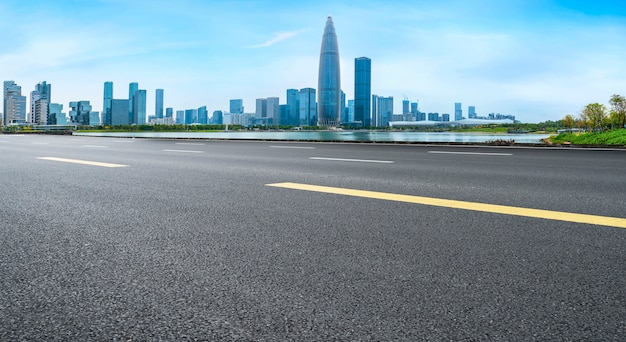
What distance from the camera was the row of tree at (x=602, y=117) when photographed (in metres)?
106

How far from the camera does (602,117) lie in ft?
372

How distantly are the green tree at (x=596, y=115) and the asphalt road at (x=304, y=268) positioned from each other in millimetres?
123266

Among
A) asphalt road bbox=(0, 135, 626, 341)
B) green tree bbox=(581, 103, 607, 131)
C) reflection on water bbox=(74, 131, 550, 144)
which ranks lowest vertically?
asphalt road bbox=(0, 135, 626, 341)

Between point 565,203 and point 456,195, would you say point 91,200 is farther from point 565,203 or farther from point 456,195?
point 565,203

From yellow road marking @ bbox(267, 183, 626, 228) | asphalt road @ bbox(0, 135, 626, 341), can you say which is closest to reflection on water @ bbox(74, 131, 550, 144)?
yellow road marking @ bbox(267, 183, 626, 228)

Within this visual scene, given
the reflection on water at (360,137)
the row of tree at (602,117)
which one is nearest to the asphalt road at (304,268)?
the reflection on water at (360,137)

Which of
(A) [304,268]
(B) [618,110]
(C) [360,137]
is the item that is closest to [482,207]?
(A) [304,268]

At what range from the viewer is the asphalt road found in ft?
6.41

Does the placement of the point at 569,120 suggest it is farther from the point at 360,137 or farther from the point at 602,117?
the point at 360,137

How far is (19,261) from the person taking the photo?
2.85 m

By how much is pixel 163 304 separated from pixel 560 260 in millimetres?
2101

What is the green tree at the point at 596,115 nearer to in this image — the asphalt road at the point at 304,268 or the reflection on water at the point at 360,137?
the reflection on water at the point at 360,137

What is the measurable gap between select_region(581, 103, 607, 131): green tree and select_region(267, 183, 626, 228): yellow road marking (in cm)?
12354

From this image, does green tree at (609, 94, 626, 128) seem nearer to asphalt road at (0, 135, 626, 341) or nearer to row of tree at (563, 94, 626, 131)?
row of tree at (563, 94, 626, 131)
